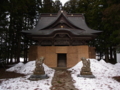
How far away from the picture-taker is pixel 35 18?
69.9ft

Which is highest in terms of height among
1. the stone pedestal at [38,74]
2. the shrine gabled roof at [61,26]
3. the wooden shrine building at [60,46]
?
the shrine gabled roof at [61,26]

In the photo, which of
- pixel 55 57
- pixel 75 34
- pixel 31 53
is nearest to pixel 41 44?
pixel 31 53

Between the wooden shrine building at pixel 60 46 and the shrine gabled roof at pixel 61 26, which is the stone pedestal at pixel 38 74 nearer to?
the wooden shrine building at pixel 60 46

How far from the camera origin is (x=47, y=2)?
22406 mm

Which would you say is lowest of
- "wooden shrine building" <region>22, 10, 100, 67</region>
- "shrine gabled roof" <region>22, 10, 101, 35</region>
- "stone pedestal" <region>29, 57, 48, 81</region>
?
"stone pedestal" <region>29, 57, 48, 81</region>

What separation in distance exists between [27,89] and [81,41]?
8.86 m

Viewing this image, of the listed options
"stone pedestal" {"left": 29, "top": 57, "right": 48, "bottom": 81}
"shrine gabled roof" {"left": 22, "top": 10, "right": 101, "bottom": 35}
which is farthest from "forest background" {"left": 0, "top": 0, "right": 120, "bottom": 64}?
"stone pedestal" {"left": 29, "top": 57, "right": 48, "bottom": 81}

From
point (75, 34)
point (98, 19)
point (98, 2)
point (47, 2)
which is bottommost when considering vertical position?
point (75, 34)

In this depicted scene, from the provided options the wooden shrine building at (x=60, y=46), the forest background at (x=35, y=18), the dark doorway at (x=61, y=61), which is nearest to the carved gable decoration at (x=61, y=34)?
the wooden shrine building at (x=60, y=46)

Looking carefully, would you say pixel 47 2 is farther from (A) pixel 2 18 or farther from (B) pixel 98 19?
(A) pixel 2 18

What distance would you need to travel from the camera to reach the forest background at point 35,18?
10945mm

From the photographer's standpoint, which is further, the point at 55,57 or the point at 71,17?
the point at 71,17

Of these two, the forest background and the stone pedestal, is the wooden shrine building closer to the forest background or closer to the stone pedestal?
the forest background

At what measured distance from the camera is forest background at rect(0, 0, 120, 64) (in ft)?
35.9
